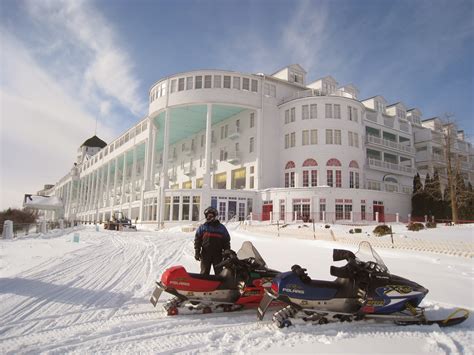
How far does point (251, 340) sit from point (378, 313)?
74.2 inches

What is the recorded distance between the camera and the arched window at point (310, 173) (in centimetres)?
3234

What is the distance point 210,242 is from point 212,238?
0.08m

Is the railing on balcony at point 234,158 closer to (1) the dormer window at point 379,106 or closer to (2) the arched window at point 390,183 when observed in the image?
(2) the arched window at point 390,183

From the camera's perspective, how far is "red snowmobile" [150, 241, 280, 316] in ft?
15.8

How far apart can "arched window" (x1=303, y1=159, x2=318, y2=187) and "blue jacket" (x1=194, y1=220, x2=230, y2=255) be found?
27427 mm

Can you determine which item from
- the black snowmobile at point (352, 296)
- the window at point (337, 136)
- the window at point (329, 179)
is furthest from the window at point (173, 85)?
the black snowmobile at point (352, 296)

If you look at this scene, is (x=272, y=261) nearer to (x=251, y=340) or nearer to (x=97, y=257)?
(x=97, y=257)

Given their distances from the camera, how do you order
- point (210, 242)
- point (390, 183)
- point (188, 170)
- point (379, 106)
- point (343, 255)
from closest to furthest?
point (343, 255)
point (210, 242)
point (390, 183)
point (188, 170)
point (379, 106)

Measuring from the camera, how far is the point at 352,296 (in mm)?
4461

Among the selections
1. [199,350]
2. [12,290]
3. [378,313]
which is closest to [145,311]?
[199,350]

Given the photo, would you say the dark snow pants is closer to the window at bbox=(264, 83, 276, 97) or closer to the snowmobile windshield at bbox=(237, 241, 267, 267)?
the snowmobile windshield at bbox=(237, 241, 267, 267)

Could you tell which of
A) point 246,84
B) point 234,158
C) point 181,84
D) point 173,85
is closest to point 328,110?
point 246,84

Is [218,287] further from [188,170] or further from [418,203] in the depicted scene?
[188,170]

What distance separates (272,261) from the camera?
399 inches
